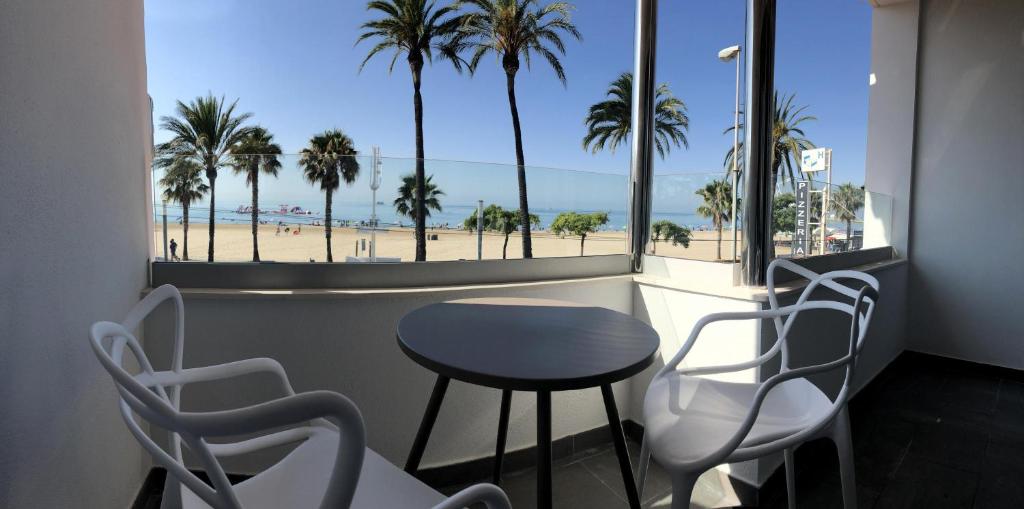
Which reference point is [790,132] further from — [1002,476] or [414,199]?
[414,199]

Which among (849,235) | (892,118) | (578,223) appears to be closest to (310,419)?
(578,223)

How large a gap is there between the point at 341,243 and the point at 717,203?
1.89 m

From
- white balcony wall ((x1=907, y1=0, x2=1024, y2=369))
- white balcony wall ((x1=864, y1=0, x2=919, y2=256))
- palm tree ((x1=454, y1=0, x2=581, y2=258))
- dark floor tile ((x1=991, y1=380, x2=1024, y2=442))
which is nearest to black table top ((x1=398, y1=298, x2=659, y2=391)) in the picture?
dark floor tile ((x1=991, y1=380, x2=1024, y2=442))

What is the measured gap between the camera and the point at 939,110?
4.18 metres

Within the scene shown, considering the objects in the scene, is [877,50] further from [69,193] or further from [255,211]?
[69,193]

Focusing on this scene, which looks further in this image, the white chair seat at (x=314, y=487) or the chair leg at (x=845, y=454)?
the chair leg at (x=845, y=454)

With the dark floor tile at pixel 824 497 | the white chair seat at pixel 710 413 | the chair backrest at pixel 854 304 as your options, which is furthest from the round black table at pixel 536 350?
the dark floor tile at pixel 824 497

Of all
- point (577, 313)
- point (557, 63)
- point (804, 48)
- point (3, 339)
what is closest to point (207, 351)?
point (3, 339)

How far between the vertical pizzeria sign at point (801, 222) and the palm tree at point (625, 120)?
0.84 metres

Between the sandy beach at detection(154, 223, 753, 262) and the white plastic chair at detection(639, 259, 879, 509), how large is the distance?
3.09ft

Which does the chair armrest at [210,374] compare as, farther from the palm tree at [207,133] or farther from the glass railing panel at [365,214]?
the palm tree at [207,133]

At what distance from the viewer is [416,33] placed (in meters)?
10.5

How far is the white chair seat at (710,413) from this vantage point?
1181 mm

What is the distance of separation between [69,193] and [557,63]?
36.9 feet
